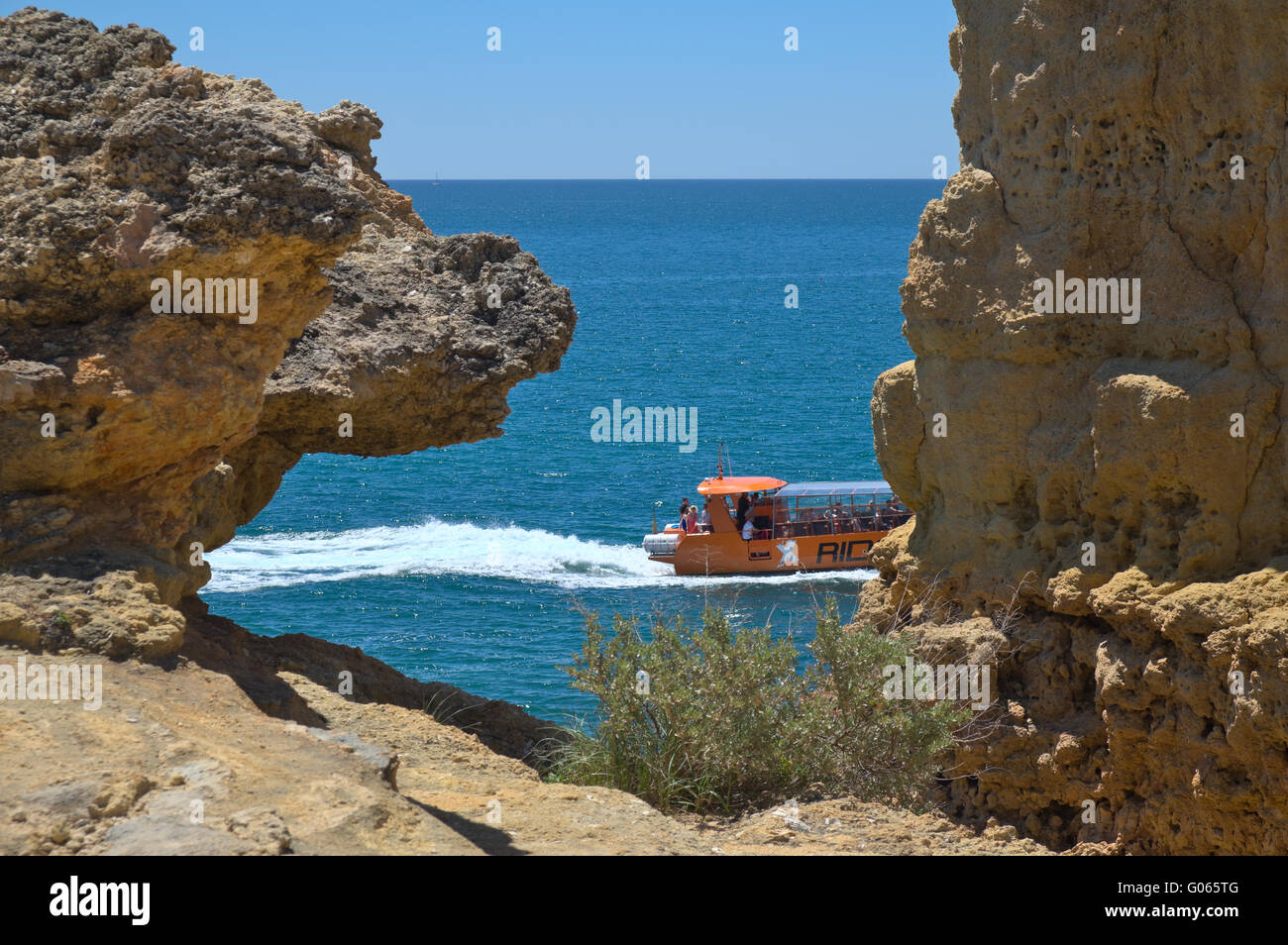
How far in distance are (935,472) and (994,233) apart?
2111 mm

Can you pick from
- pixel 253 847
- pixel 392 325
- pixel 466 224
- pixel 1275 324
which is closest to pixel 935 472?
pixel 1275 324

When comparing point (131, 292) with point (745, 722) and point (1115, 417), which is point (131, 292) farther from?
point (1115, 417)

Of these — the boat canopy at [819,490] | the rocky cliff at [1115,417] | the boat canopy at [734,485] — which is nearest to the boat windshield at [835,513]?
the boat canopy at [819,490]

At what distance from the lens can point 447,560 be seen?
3344 centimetres

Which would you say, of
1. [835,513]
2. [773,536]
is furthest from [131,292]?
[835,513]

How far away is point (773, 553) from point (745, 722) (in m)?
24.6

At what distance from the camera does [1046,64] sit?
10.1 meters

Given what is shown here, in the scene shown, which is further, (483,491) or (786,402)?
(786,402)

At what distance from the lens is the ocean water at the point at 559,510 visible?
26938mm

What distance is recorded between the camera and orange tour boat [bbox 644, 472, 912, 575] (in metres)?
32.6

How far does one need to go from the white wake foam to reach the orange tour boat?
39 centimetres

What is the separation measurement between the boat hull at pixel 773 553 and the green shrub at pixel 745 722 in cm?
2287

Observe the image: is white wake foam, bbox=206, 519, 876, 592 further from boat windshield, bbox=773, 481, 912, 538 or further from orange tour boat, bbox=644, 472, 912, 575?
boat windshield, bbox=773, 481, 912, 538
